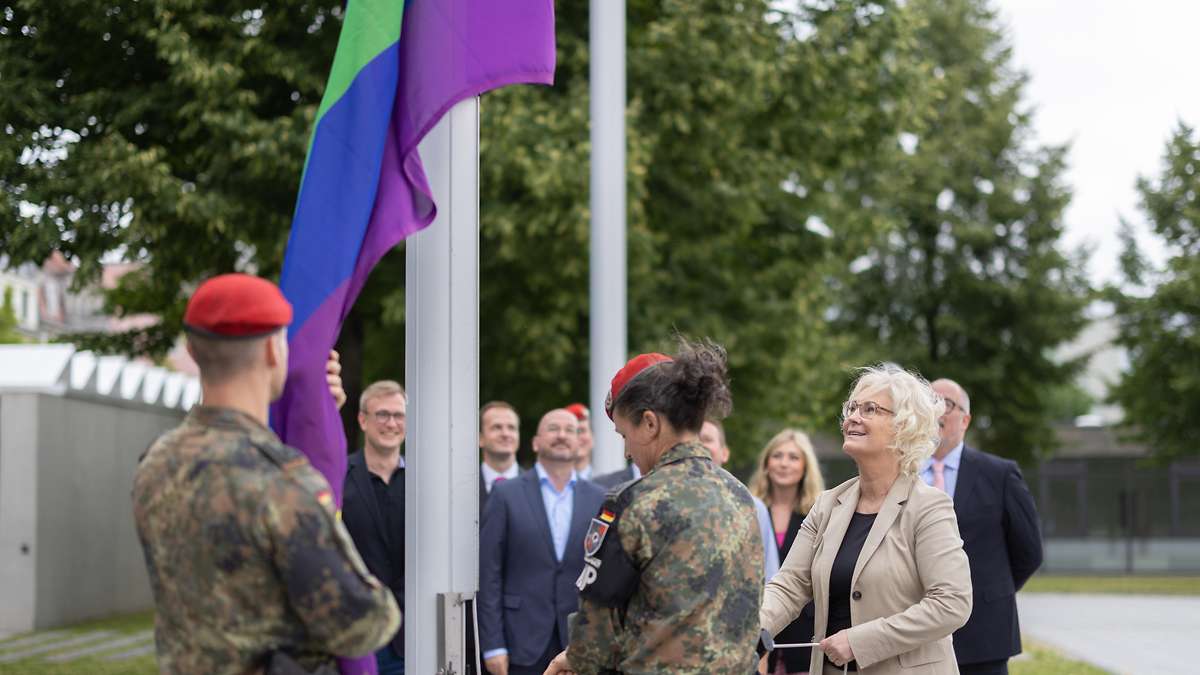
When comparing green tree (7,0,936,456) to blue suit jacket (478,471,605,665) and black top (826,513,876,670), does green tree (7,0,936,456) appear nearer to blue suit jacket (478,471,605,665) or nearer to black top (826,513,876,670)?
blue suit jacket (478,471,605,665)

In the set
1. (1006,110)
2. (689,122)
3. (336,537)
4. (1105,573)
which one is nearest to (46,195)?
(689,122)

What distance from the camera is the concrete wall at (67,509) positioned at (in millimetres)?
19562

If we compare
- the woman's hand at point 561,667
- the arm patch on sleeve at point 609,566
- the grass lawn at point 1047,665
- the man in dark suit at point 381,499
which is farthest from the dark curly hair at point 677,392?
the grass lawn at point 1047,665

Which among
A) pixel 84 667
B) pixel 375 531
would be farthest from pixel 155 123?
pixel 375 531

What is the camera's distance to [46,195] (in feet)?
45.4

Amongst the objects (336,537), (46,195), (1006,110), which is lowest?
(336,537)

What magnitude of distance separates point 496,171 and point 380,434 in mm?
7927

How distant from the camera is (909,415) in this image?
17.5ft

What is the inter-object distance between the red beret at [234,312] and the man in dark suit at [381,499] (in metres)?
3.60

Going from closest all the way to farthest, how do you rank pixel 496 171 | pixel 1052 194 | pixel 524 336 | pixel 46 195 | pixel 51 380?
pixel 46 195 < pixel 496 171 < pixel 524 336 < pixel 51 380 < pixel 1052 194

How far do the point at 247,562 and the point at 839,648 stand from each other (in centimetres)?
247

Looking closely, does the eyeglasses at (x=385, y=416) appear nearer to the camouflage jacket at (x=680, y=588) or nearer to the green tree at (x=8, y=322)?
the camouflage jacket at (x=680, y=588)

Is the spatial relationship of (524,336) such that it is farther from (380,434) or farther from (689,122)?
Answer: (380,434)

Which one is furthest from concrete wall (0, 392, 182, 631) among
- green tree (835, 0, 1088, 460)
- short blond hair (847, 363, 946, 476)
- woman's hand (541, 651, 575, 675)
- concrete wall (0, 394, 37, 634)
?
green tree (835, 0, 1088, 460)
